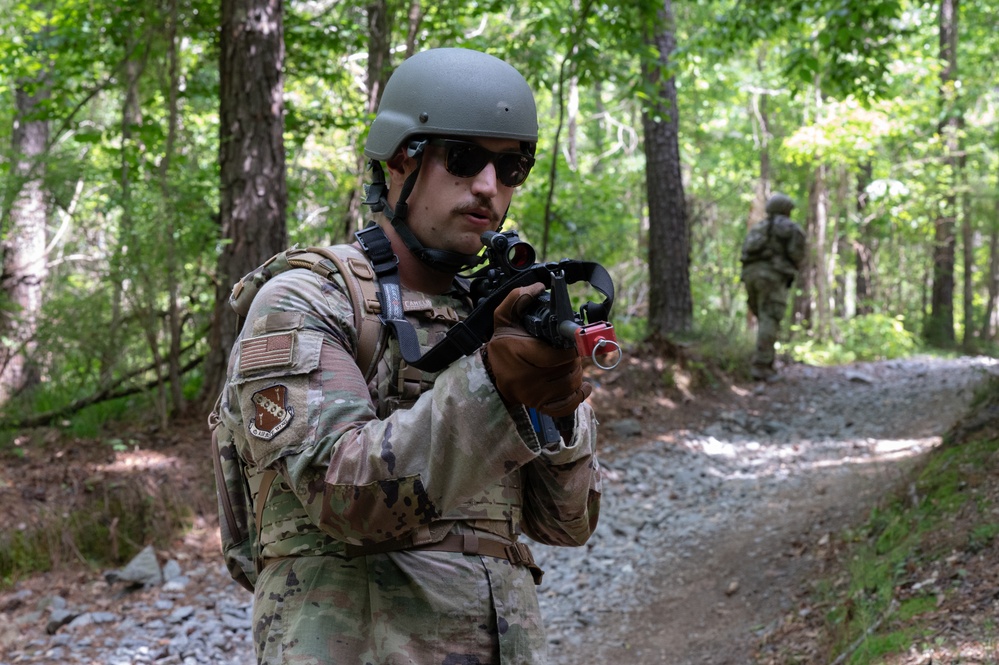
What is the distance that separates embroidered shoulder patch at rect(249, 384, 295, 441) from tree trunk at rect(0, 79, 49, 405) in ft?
20.8

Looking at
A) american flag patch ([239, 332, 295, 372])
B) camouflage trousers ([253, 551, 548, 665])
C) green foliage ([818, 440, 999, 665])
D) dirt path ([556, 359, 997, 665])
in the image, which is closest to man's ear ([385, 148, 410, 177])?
american flag patch ([239, 332, 295, 372])

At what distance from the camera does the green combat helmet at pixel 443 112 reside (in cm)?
211

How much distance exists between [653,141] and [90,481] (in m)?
8.36

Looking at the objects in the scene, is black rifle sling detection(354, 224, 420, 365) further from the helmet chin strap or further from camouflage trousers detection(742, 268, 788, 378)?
camouflage trousers detection(742, 268, 788, 378)

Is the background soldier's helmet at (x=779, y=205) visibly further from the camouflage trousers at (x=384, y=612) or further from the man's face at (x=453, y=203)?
the camouflage trousers at (x=384, y=612)

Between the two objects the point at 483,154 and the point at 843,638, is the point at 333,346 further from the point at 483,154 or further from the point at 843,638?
the point at 843,638

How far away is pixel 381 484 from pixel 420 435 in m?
0.11

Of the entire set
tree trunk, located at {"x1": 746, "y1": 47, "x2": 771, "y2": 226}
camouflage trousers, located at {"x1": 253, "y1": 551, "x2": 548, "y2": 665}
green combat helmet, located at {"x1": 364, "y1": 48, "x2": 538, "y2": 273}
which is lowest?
camouflage trousers, located at {"x1": 253, "y1": 551, "x2": 548, "y2": 665}

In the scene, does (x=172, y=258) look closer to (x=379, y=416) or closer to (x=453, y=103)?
(x=453, y=103)

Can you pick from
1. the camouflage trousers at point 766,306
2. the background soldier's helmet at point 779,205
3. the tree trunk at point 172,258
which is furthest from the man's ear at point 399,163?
the background soldier's helmet at point 779,205

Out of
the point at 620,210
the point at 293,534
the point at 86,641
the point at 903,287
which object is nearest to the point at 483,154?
the point at 293,534

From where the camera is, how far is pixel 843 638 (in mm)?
4203

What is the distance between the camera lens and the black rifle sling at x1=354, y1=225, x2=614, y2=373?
1.68m

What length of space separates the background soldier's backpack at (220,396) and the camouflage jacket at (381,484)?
0.09 ft
